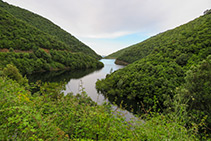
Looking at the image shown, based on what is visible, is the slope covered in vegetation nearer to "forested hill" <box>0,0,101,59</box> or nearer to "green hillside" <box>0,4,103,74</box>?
"green hillside" <box>0,4,103,74</box>

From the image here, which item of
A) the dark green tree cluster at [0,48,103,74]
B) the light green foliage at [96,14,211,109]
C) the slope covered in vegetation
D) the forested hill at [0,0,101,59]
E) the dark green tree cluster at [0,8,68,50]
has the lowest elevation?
the light green foliage at [96,14,211,109]

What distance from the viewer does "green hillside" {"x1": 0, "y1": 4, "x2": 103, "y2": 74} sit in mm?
48344

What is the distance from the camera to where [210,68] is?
16672mm

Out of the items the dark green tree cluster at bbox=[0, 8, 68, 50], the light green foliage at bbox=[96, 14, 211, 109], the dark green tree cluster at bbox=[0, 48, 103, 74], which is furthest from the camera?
the dark green tree cluster at bbox=[0, 8, 68, 50]

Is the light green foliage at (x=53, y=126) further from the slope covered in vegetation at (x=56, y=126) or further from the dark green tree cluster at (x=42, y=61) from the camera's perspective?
the dark green tree cluster at (x=42, y=61)

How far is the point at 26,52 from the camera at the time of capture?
2354 inches

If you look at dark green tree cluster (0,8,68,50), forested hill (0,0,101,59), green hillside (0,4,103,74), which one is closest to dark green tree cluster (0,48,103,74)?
green hillside (0,4,103,74)

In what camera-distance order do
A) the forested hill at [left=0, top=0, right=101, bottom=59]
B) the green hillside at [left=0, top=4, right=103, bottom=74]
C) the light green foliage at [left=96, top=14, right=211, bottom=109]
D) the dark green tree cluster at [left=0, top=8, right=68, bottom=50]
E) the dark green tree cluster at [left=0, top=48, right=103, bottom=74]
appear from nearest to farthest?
the light green foliage at [left=96, top=14, right=211, bottom=109] → the dark green tree cluster at [left=0, top=48, right=103, bottom=74] → the green hillside at [left=0, top=4, right=103, bottom=74] → the dark green tree cluster at [left=0, top=8, right=68, bottom=50] → the forested hill at [left=0, top=0, right=101, bottom=59]

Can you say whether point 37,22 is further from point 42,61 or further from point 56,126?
point 56,126

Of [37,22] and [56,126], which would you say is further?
[37,22]

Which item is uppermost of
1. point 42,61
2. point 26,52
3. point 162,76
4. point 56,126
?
point 26,52

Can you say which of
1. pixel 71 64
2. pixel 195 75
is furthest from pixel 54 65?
pixel 195 75

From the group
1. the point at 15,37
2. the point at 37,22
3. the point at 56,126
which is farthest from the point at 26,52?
the point at 37,22

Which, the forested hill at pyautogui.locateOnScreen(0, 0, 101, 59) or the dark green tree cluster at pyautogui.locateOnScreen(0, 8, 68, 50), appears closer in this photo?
the dark green tree cluster at pyautogui.locateOnScreen(0, 8, 68, 50)
